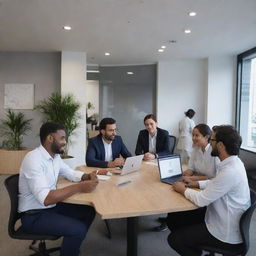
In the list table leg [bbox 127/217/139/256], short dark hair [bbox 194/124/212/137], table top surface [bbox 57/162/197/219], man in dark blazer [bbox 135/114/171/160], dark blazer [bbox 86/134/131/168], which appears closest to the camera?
table top surface [bbox 57/162/197/219]

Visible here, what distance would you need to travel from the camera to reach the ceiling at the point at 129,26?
363 centimetres

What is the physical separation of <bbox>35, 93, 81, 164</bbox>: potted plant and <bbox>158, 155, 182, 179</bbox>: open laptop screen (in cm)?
377

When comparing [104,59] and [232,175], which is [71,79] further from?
[232,175]

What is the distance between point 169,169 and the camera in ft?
7.98

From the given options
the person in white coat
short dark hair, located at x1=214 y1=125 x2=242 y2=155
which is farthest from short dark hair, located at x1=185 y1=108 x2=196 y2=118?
short dark hair, located at x1=214 y1=125 x2=242 y2=155

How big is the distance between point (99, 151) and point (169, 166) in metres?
0.96

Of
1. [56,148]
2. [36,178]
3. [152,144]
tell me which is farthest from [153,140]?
[36,178]

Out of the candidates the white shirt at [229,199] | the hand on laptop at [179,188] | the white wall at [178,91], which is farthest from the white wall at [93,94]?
the white shirt at [229,199]

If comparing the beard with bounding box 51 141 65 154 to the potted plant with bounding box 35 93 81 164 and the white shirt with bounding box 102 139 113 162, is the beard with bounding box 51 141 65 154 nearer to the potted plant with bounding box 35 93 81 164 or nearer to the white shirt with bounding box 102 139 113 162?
the white shirt with bounding box 102 139 113 162

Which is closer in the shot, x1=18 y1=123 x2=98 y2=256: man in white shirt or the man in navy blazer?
x1=18 y1=123 x2=98 y2=256: man in white shirt

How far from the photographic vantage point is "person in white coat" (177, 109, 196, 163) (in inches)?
263

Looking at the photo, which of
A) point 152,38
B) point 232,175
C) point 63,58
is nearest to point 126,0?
point 152,38

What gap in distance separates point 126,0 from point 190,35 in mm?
1910

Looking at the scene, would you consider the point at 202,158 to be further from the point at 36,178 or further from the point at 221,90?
the point at 221,90
